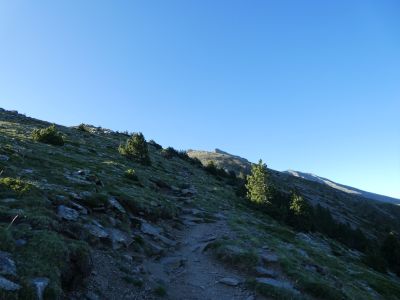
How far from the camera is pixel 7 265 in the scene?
10.4 m

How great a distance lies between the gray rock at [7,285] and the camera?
9305 mm

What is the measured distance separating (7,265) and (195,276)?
992 cm

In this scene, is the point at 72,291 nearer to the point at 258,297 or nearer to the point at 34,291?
the point at 34,291

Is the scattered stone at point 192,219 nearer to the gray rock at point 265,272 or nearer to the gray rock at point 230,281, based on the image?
the gray rock at point 265,272

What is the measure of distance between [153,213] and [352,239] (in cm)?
4994

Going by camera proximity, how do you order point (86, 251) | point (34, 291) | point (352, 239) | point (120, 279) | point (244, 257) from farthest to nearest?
point (352, 239) < point (244, 257) < point (120, 279) < point (86, 251) < point (34, 291)

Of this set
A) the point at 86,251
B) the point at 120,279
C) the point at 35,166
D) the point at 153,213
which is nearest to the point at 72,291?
the point at 86,251

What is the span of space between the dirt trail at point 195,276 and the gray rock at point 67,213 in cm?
431

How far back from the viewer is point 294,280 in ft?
61.9

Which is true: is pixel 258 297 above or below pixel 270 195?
below

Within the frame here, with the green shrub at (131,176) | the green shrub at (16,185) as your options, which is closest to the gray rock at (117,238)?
the green shrub at (16,185)

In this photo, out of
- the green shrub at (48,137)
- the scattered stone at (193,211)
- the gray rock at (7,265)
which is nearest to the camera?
the gray rock at (7,265)

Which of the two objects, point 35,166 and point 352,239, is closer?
point 35,166

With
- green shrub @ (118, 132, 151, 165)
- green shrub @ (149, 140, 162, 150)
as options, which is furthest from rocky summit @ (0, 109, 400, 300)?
green shrub @ (149, 140, 162, 150)
